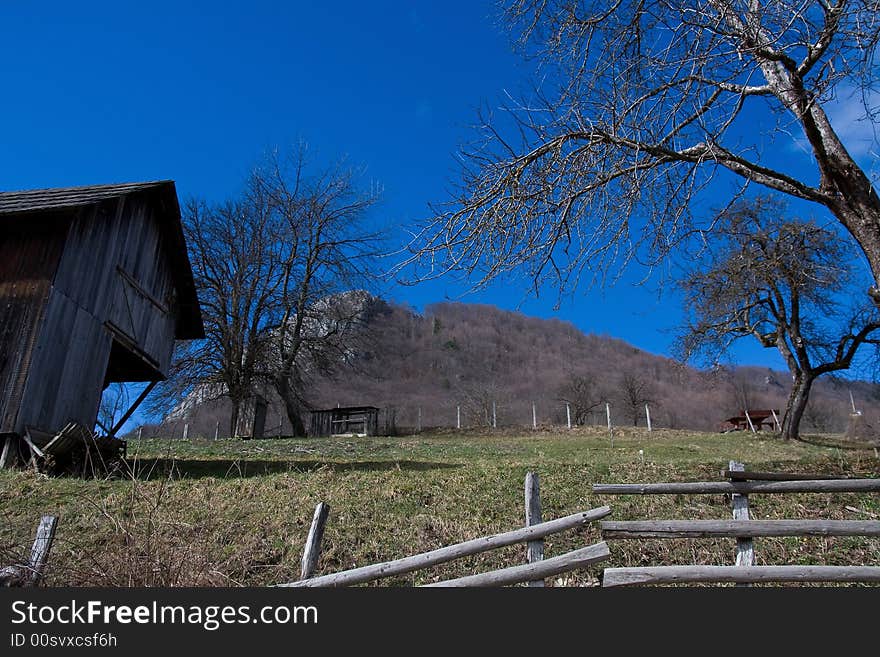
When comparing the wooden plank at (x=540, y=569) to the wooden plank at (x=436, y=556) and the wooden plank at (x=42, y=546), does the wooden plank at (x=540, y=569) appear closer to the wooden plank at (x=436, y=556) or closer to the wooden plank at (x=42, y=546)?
the wooden plank at (x=436, y=556)

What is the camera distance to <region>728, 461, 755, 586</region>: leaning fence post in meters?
6.45

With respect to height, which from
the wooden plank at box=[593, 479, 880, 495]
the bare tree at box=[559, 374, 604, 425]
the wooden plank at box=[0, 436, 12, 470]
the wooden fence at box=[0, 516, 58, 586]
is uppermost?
the bare tree at box=[559, 374, 604, 425]

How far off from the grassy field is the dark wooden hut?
15.9 metres

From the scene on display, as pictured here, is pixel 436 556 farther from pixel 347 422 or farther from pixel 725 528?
pixel 347 422

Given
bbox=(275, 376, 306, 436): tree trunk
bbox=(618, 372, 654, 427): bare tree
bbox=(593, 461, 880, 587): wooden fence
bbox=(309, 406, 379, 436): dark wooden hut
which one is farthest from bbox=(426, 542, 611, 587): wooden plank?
bbox=(618, 372, 654, 427): bare tree

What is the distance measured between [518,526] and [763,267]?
27.7ft

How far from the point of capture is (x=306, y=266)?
32.4 metres

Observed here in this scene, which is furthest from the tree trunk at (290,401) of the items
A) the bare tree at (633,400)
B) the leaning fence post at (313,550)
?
the bare tree at (633,400)

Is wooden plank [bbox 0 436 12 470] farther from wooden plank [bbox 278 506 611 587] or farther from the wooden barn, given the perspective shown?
wooden plank [bbox 278 506 611 587]

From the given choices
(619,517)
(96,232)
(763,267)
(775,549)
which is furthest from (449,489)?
(96,232)

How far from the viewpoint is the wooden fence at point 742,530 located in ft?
19.3

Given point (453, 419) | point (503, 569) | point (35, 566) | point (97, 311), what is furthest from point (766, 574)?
point (453, 419)

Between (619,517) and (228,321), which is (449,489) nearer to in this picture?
(619,517)

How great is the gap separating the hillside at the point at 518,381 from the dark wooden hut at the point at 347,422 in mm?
2662
